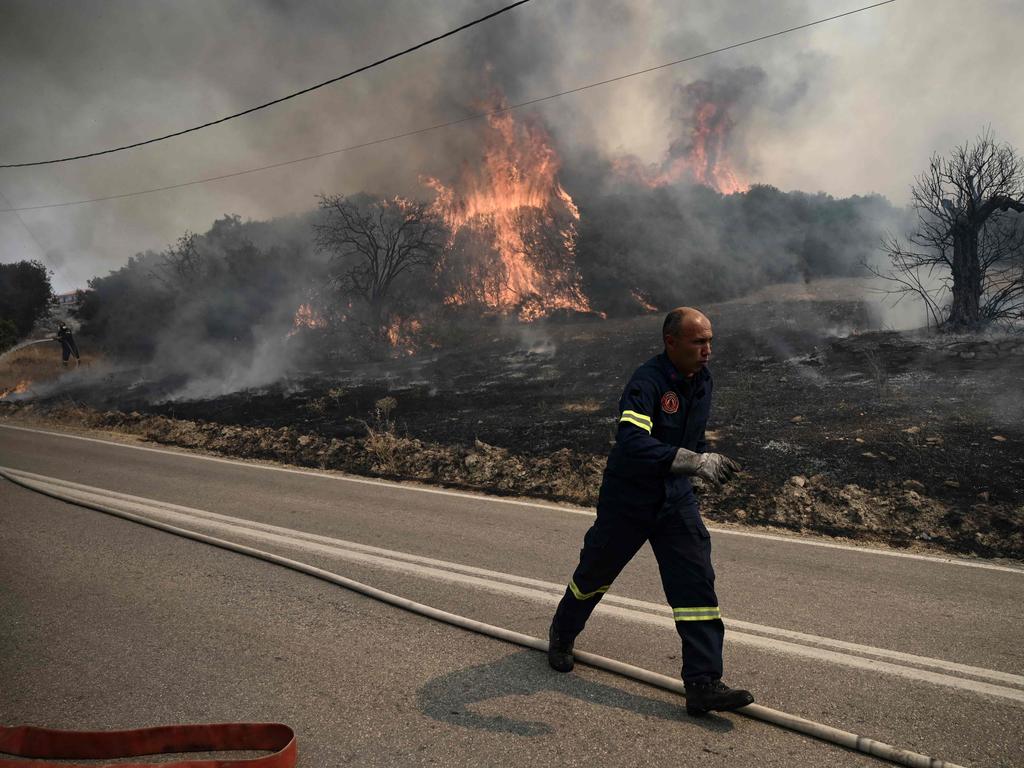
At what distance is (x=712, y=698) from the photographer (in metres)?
2.73

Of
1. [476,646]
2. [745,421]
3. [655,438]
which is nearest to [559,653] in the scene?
[476,646]

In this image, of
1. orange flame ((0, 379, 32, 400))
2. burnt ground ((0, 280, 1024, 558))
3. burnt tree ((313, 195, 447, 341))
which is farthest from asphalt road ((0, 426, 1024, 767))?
burnt tree ((313, 195, 447, 341))

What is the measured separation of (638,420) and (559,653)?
1.27 m

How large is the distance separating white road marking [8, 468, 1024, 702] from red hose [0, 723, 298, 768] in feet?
6.48

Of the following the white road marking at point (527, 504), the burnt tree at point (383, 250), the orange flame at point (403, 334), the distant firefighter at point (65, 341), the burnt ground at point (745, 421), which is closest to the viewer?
the white road marking at point (527, 504)

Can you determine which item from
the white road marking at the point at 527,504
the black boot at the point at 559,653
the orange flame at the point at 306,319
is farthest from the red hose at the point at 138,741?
the orange flame at the point at 306,319

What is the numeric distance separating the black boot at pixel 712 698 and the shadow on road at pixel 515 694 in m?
0.05

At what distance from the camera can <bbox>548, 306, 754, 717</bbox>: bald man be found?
2.79 meters

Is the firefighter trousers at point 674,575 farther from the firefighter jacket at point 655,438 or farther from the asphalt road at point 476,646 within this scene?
the asphalt road at point 476,646

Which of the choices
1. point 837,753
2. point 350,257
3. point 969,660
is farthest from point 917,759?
point 350,257

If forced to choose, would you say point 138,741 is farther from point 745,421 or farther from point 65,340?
point 65,340

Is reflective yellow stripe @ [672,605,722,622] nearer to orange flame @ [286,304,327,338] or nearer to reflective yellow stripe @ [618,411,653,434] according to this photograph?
reflective yellow stripe @ [618,411,653,434]

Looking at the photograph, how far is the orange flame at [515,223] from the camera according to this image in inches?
1261

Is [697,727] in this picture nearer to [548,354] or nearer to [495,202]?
[548,354]
